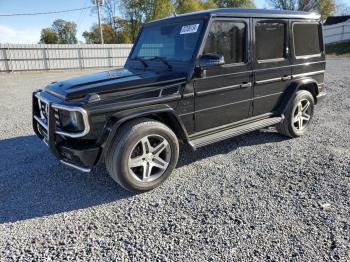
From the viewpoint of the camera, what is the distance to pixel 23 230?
2783 mm

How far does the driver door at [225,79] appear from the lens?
3770 millimetres

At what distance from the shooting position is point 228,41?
3975 millimetres

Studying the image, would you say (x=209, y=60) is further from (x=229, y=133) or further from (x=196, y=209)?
(x=196, y=209)

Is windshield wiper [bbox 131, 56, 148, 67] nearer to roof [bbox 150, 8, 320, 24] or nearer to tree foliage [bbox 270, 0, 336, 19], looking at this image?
roof [bbox 150, 8, 320, 24]

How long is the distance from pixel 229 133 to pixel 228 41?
126 cm

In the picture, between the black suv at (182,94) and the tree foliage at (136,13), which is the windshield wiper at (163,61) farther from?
the tree foliage at (136,13)

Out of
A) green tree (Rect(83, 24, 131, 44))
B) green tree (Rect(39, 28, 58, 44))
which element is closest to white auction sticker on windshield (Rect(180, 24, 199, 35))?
green tree (Rect(83, 24, 131, 44))

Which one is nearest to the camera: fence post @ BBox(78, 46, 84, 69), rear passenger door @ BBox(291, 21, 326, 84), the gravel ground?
the gravel ground

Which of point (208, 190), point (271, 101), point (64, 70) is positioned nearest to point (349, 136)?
point (271, 101)

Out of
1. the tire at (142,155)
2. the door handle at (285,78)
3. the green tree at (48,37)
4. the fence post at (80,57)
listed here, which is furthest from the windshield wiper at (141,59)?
the green tree at (48,37)

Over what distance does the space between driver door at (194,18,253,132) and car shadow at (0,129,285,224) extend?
2.31 ft

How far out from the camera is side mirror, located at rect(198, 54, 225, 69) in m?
3.57

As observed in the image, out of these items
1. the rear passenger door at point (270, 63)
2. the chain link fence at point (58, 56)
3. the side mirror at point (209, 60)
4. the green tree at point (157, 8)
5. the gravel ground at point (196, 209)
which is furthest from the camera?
the green tree at point (157, 8)

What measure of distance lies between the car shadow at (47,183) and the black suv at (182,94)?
0.45 metres
